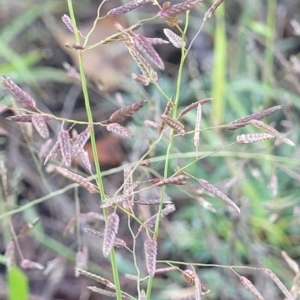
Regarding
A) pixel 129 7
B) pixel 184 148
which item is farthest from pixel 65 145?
pixel 184 148

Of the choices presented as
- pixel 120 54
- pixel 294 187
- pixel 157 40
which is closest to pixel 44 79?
pixel 120 54

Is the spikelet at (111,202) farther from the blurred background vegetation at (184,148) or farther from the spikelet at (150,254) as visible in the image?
the blurred background vegetation at (184,148)

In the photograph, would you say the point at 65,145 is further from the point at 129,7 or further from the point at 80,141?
the point at 129,7

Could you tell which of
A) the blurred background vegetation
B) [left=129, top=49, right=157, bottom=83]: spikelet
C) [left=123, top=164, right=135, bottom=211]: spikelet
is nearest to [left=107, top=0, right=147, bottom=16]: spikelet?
[left=129, top=49, right=157, bottom=83]: spikelet

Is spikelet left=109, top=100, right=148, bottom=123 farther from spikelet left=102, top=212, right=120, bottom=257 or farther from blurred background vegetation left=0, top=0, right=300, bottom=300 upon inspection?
blurred background vegetation left=0, top=0, right=300, bottom=300

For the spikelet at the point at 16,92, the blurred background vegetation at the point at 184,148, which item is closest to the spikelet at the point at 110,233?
the spikelet at the point at 16,92

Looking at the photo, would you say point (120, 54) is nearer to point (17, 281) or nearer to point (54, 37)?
point (54, 37)
